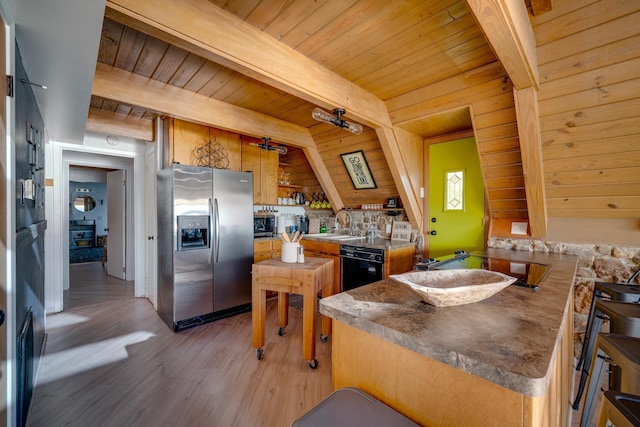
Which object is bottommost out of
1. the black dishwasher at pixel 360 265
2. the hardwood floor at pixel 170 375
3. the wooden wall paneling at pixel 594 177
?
the hardwood floor at pixel 170 375

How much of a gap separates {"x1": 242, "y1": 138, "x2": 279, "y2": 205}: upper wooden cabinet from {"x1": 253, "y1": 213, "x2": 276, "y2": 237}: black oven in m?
0.21

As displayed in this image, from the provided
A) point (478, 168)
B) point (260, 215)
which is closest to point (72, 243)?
point (260, 215)

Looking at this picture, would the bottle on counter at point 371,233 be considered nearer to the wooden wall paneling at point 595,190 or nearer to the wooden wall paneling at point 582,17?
the wooden wall paneling at point 595,190

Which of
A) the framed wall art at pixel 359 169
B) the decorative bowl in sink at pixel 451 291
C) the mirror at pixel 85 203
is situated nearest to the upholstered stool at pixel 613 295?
the decorative bowl in sink at pixel 451 291

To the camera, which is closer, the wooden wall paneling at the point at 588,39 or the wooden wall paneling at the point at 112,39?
the wooden wall paneling at the point at 588,39

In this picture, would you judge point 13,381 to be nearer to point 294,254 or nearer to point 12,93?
point 12,93

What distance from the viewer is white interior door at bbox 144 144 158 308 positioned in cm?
357

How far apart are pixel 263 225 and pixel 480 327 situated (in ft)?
11.3

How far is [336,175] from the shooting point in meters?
4.08

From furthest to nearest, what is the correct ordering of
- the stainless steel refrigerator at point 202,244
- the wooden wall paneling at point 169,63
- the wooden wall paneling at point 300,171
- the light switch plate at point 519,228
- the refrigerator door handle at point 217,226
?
the wooden wall paneling at point 300,171 < the refrigerator door handle at point 217,226 < the stainless steel refrigerator at point 202,244 < the light switch plate at point 519,228 < the wooden wall paneling at point 169,63

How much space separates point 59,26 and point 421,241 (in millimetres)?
3424

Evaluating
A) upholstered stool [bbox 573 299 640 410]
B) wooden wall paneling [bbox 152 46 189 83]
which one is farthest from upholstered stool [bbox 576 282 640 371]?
wooden wall paneling [bbox 152 46 189 83]

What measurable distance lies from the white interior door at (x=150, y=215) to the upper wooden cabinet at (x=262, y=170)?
1.13 metres

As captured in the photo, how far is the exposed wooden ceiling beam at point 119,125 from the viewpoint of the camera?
10.1 ft
